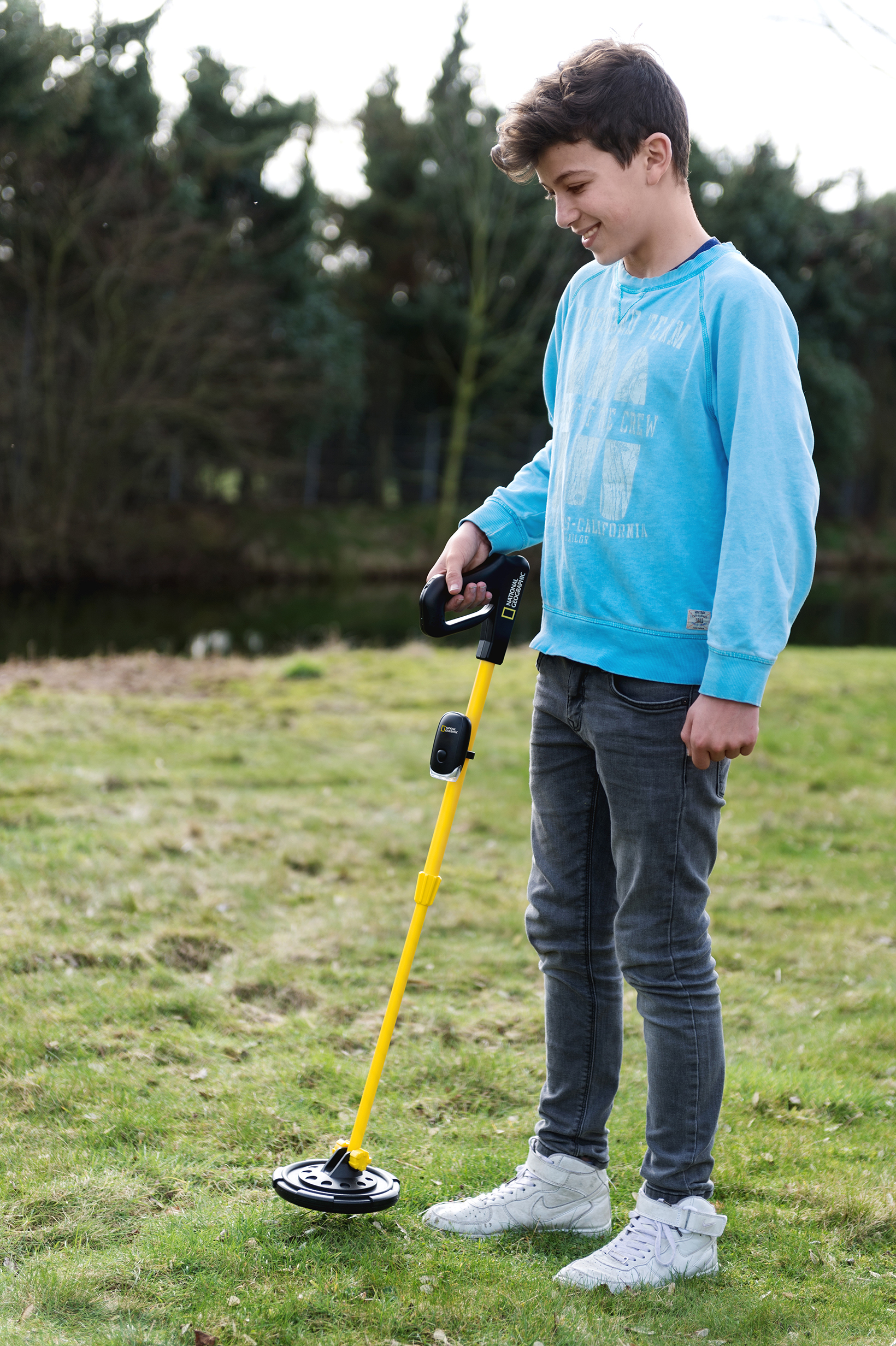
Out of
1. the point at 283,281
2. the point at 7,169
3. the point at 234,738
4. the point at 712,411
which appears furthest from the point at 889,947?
the point at 283,281

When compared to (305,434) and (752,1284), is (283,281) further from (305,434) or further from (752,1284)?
(752,1284)

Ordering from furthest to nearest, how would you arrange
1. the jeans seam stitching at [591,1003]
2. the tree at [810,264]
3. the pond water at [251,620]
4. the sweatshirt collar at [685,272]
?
the tree at [810,264]
the pond water at [251,620]
the jeans seam stitching at [591,1003]
the sweatshirt collar at [685,272]

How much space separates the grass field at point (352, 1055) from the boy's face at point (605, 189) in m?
2.11

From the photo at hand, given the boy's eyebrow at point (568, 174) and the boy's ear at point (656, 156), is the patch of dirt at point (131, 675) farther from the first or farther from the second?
the boy's ear at point (656, 156)

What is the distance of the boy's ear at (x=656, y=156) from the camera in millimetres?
2297

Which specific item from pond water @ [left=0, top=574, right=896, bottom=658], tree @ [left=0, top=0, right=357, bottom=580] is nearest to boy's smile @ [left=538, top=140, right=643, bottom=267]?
pond water @ [left=0, top=574, right=896, bottom=658]

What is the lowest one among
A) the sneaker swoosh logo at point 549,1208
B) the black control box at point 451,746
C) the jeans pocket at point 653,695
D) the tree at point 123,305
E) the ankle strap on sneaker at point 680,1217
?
the sneaker swoosh logo at point 549,1208

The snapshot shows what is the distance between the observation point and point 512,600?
2766mm

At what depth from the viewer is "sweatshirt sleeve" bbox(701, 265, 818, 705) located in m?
2.25

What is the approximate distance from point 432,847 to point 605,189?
141 cm

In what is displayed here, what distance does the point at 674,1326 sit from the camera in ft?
7.82

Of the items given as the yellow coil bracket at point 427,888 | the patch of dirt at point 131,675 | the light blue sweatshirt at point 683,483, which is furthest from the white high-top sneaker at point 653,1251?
the patch of dirt at point 131,675

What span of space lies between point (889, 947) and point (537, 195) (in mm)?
25778

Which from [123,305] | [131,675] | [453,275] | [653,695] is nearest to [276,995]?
[653,695]
